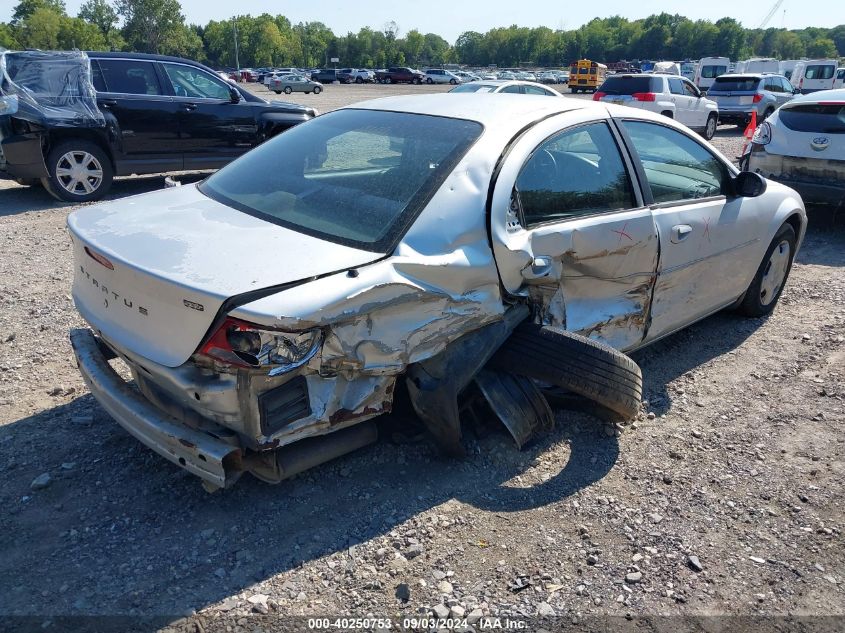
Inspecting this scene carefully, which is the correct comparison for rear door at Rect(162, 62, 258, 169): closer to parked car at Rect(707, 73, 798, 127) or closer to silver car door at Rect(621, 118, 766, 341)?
silver car door at Rect(621, 118, 766, 341)

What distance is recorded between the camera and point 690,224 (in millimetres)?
3963

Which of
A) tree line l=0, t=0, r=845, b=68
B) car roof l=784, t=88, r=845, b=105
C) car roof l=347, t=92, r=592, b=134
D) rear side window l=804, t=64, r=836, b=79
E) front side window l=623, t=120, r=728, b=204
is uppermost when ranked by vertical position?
tree line l=0, t=0, r=845, b=68

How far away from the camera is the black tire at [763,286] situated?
16.1 feet

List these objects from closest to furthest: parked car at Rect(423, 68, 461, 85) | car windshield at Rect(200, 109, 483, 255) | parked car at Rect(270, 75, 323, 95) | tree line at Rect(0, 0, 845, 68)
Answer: car windshield at Rect(200, 109, 483, 255), parked car at Rect(270, 75, 323, 95), parked car at Rect(423, 68, 461, 85), tree line at Rect(0, 0, 845, 68)

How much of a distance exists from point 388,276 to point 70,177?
746 cm

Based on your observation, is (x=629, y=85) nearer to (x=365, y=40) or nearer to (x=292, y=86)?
(x=292, y=86)

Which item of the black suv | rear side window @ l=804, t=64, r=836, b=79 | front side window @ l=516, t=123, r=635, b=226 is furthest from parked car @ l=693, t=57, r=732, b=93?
front side window @ l=516, t=123, r=635, b=226

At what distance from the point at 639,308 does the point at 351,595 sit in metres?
2.27

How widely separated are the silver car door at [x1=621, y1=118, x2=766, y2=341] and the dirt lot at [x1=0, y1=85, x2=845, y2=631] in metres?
0.57

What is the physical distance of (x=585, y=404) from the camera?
3402 millimetres

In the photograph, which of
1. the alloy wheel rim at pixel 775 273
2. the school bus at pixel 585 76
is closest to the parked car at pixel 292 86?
the school bus at pixel 585 76

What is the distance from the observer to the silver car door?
12.7ft

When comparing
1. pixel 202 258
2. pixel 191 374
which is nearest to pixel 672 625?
pixel 191 374

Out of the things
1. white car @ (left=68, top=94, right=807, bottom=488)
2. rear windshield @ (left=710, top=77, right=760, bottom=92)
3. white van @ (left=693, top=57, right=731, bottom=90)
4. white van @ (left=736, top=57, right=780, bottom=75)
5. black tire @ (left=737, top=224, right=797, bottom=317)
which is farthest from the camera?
white van @ (left=693, top=57, right=731, bottom=90)
